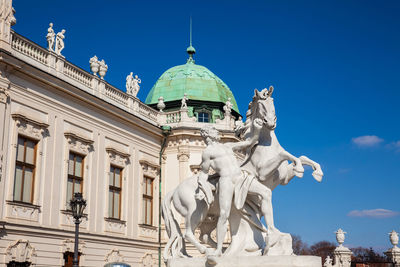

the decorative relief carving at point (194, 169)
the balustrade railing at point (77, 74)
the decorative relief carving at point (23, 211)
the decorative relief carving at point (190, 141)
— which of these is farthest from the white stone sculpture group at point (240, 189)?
the decorative relief carving at point (190, 141)

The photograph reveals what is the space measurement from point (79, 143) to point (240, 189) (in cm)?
1455

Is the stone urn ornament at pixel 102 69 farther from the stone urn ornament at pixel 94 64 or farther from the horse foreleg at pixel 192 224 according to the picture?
the horse foreleg at pixel 192 224

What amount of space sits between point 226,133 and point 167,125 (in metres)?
3.16

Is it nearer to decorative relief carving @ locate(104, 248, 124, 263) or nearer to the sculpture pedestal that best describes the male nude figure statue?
the sculpture pedestal

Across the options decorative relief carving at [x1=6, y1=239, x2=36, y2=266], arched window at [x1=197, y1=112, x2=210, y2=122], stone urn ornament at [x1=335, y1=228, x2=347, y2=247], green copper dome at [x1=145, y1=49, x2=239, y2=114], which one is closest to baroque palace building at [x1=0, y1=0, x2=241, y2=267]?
decorative relief carving at [x1=6, y1=239, x2=36, y2=266]

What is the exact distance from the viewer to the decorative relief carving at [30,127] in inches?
710

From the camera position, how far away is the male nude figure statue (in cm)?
771

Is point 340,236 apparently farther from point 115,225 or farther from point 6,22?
point 6,22

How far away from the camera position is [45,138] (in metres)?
19.4

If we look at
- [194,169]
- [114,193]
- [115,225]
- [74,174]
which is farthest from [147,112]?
[74,174]

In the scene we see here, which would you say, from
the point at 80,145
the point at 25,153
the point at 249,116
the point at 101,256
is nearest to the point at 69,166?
the point at 80,145

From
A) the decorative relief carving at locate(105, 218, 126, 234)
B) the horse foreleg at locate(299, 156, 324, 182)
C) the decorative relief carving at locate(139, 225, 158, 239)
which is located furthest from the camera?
the decorative relief carving at locate(139, 225, 158, 239)

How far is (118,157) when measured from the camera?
77.8 ft

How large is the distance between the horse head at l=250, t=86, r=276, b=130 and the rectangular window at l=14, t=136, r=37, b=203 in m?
12.2
